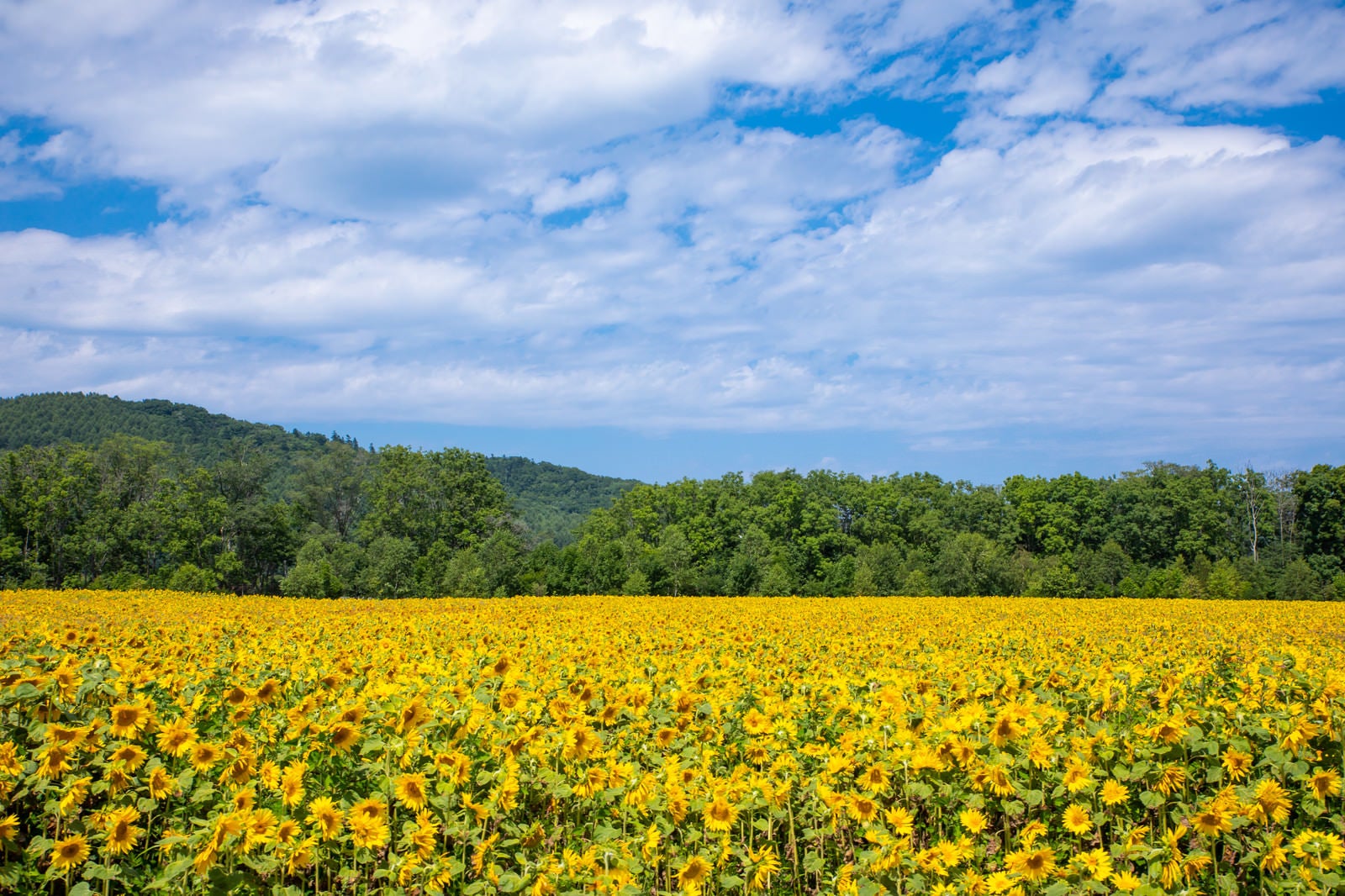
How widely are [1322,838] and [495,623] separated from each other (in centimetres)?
1565

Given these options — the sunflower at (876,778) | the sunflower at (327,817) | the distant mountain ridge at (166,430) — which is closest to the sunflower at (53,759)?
the sunflower at (327,817)

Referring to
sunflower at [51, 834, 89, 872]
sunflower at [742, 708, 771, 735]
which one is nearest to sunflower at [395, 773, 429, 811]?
sunflower at [51, 834, 89, 872]

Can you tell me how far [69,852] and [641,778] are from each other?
9.61 feet

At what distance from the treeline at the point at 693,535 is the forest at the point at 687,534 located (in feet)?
0.66

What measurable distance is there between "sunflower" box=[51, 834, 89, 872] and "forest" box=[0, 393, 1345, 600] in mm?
43135

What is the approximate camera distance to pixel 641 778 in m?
4.69

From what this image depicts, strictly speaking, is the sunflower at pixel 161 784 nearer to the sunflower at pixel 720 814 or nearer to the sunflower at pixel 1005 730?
the sunflower at pixel 720 814

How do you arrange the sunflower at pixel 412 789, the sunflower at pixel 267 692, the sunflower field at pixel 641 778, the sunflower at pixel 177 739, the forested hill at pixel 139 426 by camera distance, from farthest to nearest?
the forested hill at pixel 139 426, the sunflower at pixel 267 692, the sunflower at pixel 177 739, the sunflower at pixel 412 789, the sunflower field at pixel 641 778

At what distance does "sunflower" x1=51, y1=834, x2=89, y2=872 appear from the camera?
13.0 feet

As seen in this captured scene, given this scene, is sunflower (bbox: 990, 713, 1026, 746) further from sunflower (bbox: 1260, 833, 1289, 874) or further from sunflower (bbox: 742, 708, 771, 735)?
sunflower (bbox: 742, 708, 771, 735)

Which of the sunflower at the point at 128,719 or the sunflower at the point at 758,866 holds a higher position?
the sunflower at the point at 128,719

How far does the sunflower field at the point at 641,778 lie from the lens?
12.8ft

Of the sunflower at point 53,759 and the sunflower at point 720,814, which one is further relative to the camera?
the sunflower at point 53,759

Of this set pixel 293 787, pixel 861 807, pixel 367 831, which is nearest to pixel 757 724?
pixel 861 807
